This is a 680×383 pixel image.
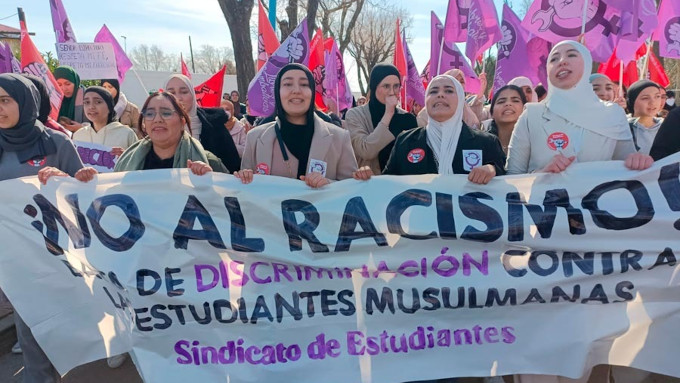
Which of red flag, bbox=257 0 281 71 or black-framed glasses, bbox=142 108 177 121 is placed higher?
red flag, bbox=257 0 281 71

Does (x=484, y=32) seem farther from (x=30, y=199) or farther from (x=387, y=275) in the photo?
(x=30, y=199)

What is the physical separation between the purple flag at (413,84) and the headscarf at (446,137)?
254 centimetres

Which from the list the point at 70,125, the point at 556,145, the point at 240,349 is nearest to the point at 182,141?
the point at 240,349

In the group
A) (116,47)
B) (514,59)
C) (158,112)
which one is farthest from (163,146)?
(116,47)

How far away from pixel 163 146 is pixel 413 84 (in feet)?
11.3

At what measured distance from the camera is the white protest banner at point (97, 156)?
3895 millimetres

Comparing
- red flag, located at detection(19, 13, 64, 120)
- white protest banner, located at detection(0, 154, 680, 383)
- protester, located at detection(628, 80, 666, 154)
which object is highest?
red flag, located at detection(19, 13, 64, 120)

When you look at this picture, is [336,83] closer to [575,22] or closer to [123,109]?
[123,109]

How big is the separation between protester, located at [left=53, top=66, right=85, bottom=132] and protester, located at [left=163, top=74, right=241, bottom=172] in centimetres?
Result: 177

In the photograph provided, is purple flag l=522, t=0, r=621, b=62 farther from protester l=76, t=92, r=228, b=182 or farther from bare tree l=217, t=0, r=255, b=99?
bare tree l=217, t=0, r=255, b=99

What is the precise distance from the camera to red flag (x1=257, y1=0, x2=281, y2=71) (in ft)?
17.9

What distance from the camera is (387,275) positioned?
246cm

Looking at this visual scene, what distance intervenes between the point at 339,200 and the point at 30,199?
164cm

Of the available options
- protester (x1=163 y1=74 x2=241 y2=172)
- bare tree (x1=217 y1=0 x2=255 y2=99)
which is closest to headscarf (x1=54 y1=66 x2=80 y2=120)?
protester (x1=163 y1=74 x2=241 y2=172)
